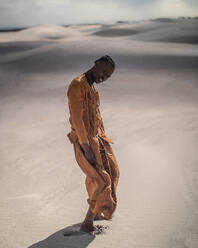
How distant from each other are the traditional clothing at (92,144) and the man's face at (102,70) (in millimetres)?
123

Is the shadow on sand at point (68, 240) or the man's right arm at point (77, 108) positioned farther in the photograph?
the shadow on sand at point (68, 240)

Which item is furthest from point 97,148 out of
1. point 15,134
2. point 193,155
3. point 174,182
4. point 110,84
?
point 110,84

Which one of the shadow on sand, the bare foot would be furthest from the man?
the shadow on sand

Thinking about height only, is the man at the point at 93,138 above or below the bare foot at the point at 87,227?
above

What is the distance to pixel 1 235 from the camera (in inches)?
156

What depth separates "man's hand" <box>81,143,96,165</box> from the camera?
3363 mm

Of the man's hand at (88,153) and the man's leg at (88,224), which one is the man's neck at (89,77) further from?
the man's leg at (88,224)

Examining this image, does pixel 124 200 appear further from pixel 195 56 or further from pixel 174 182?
pixel 195 56

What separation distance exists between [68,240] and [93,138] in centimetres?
131

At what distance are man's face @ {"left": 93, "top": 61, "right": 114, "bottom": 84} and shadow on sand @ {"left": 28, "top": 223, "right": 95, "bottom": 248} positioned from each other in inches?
73.5

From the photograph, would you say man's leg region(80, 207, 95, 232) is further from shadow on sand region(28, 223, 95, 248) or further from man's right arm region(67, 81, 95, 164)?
man's right arm region(67, 81, 95, 164)

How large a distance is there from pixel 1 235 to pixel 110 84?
10.7 m

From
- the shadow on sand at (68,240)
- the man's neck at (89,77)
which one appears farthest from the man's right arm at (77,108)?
the shadow on sand at (68,240)

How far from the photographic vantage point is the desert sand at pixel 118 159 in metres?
4.06
